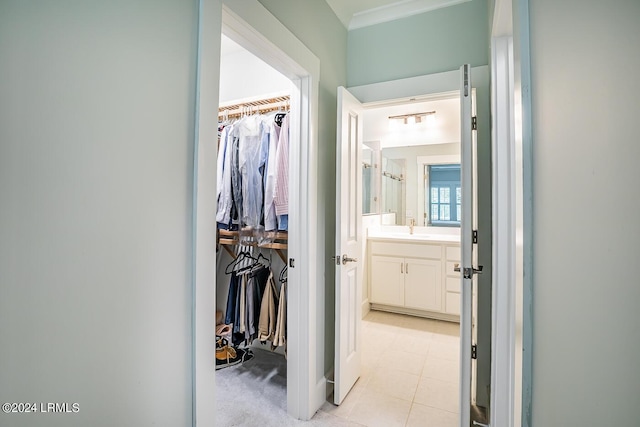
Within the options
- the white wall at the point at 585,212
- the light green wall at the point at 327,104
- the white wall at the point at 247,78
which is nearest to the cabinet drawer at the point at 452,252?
the light green wall at the point at 327,104

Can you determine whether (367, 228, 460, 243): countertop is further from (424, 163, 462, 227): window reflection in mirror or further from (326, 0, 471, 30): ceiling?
(326, 0, 471, 30): ceiling

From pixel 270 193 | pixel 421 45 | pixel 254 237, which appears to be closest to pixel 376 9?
pixel 421 45

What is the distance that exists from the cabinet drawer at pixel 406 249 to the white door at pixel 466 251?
1.80 metres

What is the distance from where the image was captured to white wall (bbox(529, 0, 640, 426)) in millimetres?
352

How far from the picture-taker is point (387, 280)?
11.5ft

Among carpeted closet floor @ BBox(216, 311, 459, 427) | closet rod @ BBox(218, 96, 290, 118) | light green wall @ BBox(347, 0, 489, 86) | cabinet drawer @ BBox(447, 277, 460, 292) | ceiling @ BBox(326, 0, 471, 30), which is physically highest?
ceiling @ BBox(326, 0, 471, 30)

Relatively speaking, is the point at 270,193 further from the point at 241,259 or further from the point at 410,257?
the point at 410,257

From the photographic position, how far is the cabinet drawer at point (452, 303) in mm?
3172

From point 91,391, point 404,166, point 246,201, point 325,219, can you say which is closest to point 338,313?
point 325,219

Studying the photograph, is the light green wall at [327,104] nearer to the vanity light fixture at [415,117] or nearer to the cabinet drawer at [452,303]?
the cabinet drawer at [452,303]

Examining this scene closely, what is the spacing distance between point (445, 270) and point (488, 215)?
1.52 m

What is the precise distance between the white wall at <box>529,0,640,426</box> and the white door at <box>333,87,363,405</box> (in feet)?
4.23

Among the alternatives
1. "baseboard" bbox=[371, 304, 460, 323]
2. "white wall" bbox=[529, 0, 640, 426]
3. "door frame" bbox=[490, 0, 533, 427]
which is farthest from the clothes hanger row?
"white wall" bbox=[529, 0, 640, 426]

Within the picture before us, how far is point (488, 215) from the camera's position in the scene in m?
1.87
